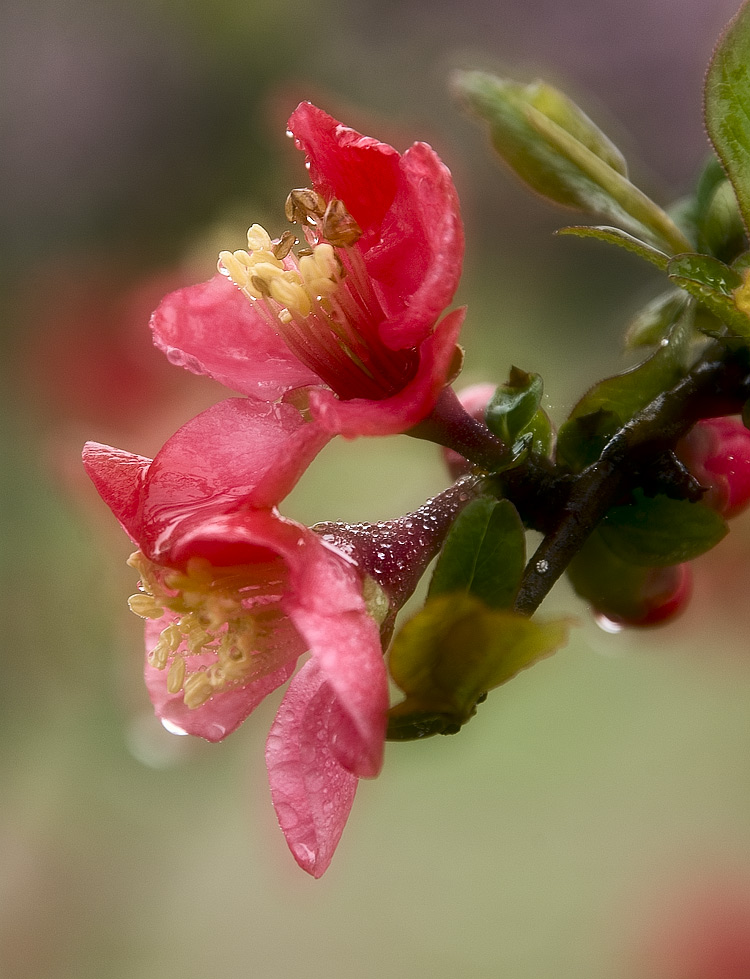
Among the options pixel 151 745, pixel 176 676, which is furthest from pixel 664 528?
pixel 151 745

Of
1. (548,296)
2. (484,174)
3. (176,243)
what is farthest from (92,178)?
(548,296)

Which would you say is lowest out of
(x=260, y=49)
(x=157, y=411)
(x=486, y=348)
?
(x=157, y=411)

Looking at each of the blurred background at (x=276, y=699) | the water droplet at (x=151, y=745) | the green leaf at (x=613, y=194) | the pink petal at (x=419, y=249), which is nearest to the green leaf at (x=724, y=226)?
the green leaf at (x=613, y=194)

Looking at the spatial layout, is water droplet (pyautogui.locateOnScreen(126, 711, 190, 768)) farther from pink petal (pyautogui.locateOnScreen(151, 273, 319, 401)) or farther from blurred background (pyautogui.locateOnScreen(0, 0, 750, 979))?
pink petal (pyautogui.locateOnScreen(151, 273, 319, 401))

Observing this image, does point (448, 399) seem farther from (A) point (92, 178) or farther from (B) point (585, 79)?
(B) point (585, 79)

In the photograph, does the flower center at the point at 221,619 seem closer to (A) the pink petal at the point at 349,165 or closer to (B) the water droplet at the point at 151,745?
(A) the pink petal at the point at 349,165
